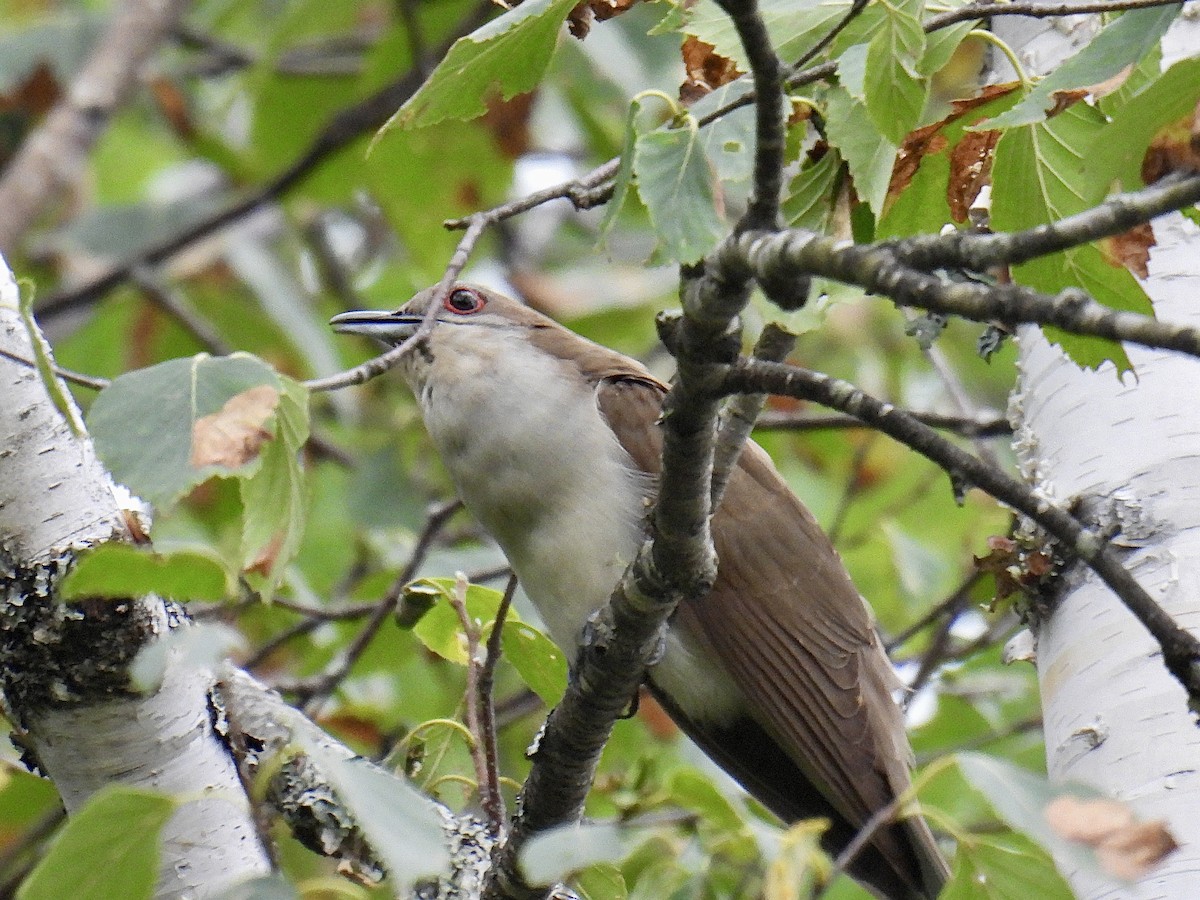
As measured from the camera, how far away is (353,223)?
10258mm

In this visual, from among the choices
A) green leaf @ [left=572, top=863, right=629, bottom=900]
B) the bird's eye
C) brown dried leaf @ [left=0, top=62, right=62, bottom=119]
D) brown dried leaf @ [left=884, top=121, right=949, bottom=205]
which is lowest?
green leaf @ [left=572, top=863, right=629, bottom=900]

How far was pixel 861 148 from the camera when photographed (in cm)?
228

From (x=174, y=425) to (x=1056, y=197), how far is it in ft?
4.37

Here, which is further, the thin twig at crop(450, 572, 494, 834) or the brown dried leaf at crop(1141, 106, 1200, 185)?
the thin twig at crop(450, 572, 494, 834)

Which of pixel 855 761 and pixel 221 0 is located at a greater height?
pixel 221 0

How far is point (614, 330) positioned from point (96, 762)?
3696 millimetres

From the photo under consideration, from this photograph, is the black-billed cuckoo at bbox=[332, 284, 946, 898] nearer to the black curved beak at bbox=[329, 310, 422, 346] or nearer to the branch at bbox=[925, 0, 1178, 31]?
the black curved beak at bbox=[329, 310, 422, 346]

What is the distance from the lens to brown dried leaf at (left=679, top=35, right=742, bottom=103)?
97.4 inches

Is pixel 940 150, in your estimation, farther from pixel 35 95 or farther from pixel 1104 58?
pixel 35 95

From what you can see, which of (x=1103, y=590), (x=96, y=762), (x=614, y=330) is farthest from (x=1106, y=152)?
(x=614, y=330)

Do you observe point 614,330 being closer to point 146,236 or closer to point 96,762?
point 146,236

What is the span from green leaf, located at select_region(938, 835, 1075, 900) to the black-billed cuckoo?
5.50 feet

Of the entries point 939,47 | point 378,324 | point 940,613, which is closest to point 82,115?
point 378,324

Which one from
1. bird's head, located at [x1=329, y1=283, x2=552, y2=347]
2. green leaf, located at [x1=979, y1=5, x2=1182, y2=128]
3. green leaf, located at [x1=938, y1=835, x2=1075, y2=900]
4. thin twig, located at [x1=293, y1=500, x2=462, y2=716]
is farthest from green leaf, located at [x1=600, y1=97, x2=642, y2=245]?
thin twig, located at [x1=293, y1=500, x2=462, y2=716]
